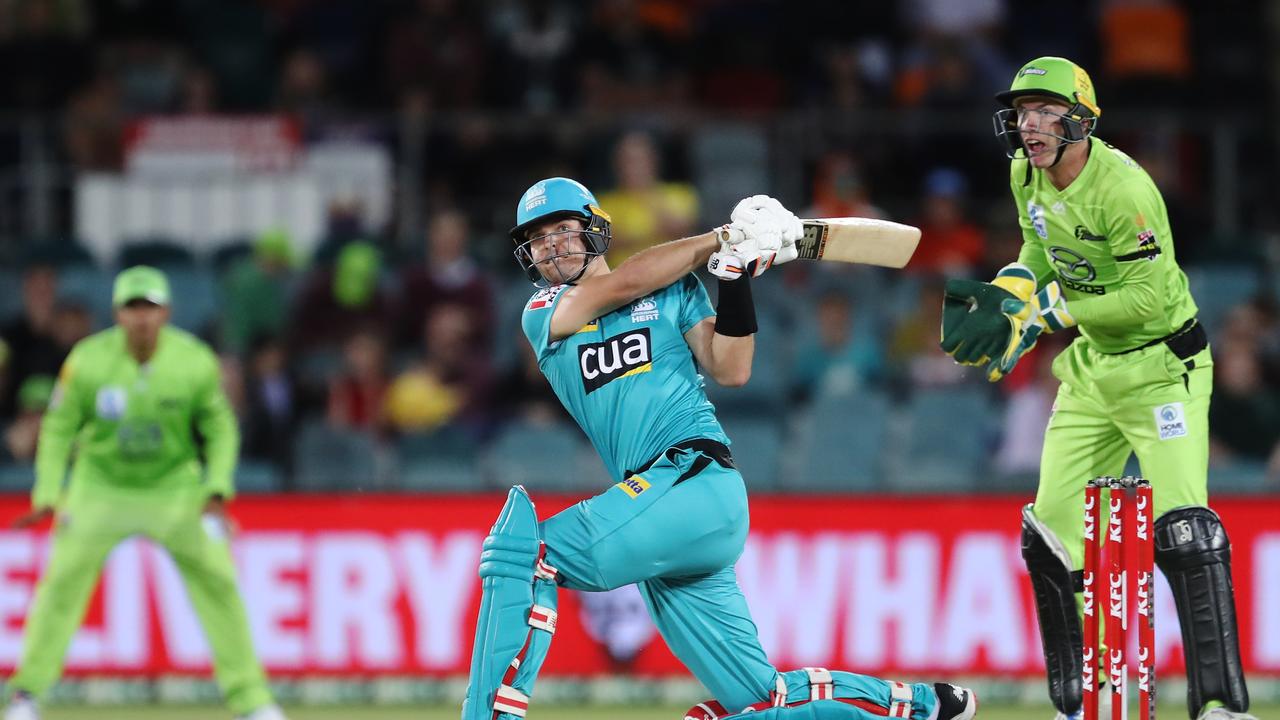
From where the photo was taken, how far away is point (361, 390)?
13.6m

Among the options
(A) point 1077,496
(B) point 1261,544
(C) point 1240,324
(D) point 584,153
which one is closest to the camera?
(A) point 1077,496

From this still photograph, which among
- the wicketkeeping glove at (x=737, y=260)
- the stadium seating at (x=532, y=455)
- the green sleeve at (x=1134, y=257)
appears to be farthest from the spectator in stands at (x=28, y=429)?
the green sleeve at (x=1134, y=257)

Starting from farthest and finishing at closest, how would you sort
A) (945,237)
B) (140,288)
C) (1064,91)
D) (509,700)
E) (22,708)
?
(945,237) < (140,288) < (22,708) < (1064,91) < (509,700)

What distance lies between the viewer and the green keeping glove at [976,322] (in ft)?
24.9

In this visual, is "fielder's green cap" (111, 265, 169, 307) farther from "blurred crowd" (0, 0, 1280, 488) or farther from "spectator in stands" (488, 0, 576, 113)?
"spectator in stands" (488, 0, 576, 113)

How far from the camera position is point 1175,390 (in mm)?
7898

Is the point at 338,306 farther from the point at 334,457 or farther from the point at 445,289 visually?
the point at 334,457

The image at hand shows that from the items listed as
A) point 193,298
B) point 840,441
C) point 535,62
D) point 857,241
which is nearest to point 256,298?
point 193,298

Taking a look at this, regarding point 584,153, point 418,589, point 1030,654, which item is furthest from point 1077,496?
point 584,153

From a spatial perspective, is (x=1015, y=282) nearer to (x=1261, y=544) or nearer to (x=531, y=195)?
(x=531, y=195)

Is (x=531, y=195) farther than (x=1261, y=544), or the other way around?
(x=1261, y=544)

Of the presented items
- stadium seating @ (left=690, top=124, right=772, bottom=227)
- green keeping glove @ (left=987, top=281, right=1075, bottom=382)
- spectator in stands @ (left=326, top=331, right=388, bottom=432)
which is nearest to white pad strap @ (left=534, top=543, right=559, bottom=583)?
green keeping glove @ (left=987, top=281, right=1075, bottom=382)

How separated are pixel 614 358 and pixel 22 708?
4641mm

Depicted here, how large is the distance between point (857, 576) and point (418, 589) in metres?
2.80
